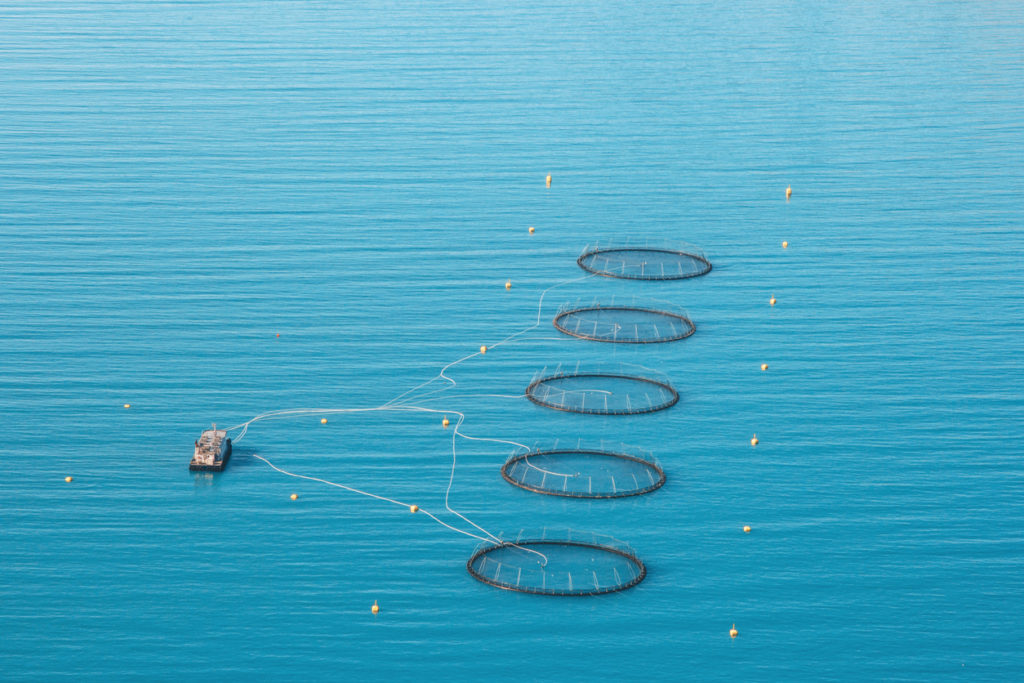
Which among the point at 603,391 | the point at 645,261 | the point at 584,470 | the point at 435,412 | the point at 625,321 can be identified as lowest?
the point at 584,470

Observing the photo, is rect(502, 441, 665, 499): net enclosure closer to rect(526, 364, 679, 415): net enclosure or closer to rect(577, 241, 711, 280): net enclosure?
rect(526, 364, 679, 415): net enclosure

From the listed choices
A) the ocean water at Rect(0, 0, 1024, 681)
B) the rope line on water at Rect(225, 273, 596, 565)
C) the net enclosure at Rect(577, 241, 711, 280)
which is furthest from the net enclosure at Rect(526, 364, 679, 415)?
the net enclosure at Rect(577, 241, 711, 280)

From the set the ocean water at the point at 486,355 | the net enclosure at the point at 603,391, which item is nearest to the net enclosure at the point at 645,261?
the ocean water at the point at 486,355

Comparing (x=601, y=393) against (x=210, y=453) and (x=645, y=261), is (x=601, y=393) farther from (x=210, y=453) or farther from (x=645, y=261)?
(x=210, y=453)

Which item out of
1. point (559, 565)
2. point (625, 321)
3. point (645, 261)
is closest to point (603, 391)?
point (625, 321)

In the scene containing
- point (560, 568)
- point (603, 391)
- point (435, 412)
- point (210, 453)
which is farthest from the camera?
point (603, 391)

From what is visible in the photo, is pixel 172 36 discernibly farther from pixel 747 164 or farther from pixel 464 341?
pixel 464 341
